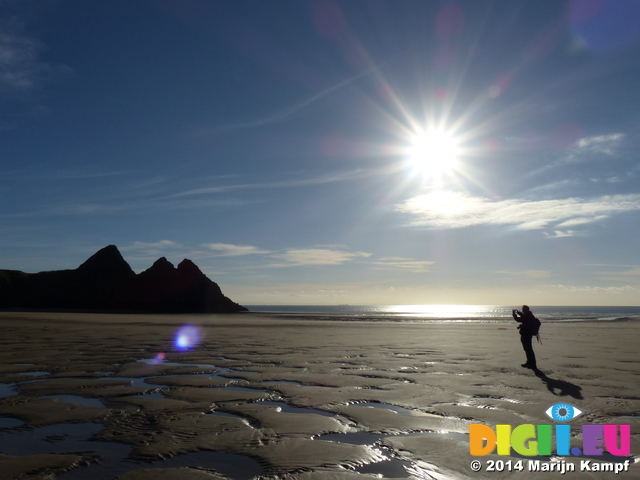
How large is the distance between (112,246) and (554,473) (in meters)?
97.6

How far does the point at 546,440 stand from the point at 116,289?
90053mm

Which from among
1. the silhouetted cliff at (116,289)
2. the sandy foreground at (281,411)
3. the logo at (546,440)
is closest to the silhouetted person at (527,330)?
the sandy foreground at (281,411)

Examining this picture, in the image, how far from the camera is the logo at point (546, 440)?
15.7 feet

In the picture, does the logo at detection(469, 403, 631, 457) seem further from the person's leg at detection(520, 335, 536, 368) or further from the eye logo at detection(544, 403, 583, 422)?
the person's leg at detection(520, 335, 536, 368)

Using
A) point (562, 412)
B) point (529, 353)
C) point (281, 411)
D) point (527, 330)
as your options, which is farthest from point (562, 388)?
point (281, 411)

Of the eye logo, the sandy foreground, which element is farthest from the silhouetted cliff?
the eye logo

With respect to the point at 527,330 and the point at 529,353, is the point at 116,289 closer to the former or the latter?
the point at 527,330

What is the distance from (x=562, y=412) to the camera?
21.1ft

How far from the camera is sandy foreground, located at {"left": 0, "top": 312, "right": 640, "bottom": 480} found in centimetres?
427

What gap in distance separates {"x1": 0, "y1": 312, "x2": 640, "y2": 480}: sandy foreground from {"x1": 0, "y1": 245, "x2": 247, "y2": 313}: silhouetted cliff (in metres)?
72.6

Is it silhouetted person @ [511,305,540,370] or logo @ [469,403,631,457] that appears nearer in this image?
logo @ [469,403,631,457]

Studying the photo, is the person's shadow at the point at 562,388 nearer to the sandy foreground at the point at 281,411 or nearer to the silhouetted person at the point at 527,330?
the sandy foreground at the point at 281,411

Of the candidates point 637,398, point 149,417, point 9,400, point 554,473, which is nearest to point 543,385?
point 637,398

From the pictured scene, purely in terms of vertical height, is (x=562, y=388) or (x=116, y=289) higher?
(x=116, y=289)
